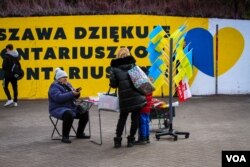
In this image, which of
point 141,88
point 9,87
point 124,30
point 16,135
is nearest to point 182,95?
point 141,88

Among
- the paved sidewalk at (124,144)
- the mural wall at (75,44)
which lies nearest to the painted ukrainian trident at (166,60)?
the paved sidewalk at (124,144)

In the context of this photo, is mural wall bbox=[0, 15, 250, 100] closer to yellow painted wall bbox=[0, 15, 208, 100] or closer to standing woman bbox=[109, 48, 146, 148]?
yellow painted wall bbox=[0, 15, 208, 100]

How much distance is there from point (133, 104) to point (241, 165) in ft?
9.76

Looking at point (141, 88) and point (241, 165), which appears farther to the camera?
point (141, 88)

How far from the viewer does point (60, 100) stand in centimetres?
1052

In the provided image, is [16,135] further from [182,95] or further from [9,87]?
[9,87]

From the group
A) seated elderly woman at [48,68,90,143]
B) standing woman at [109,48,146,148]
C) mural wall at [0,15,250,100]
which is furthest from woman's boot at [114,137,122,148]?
mural wall at [0,15,250,100]

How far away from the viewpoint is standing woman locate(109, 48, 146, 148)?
32.6 feet

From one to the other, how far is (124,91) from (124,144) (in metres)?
1.09

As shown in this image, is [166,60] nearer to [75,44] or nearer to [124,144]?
[124,144]

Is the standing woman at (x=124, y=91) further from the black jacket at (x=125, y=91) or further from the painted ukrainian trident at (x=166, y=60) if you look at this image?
the painted ukrainian trident at (x=166, y=60)

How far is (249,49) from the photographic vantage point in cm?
1828

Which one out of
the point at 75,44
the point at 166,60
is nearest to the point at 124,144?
the point at 166,60

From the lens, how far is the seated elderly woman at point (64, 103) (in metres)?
10.5
